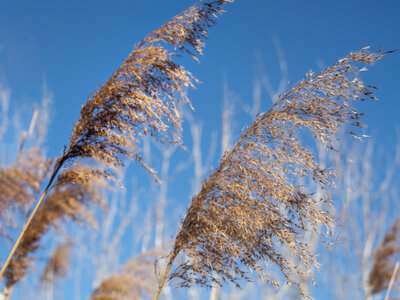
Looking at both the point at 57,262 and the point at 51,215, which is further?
the point at 57,262

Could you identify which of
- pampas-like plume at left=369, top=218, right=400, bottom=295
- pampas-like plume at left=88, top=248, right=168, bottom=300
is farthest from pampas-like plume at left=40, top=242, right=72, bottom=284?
pampas-like plume at left=369, top=218, right=400, bottom=295

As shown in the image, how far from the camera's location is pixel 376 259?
17.7 feet

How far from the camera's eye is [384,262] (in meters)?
5.34

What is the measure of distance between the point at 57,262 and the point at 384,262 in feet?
15.8

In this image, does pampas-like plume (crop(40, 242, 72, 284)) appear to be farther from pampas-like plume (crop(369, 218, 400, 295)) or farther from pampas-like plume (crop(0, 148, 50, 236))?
pampas-like plume (crop(369, 218, 400, 295))

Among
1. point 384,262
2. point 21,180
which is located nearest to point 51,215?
point 21,180

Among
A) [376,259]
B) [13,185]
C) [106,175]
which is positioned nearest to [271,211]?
[106,175]

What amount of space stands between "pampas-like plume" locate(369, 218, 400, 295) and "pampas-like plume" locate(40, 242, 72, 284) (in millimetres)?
4499

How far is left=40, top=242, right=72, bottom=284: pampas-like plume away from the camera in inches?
232

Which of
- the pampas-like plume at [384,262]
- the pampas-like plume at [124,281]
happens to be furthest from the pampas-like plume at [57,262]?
the pampas-like plume at [384,262]

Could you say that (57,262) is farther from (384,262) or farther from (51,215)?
(384,262)

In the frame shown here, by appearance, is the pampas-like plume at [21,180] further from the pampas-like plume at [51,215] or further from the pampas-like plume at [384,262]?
the pampas-like plume at [384,262]

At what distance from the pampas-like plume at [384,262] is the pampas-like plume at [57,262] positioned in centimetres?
450

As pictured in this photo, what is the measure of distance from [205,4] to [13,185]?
3164 millimetres
